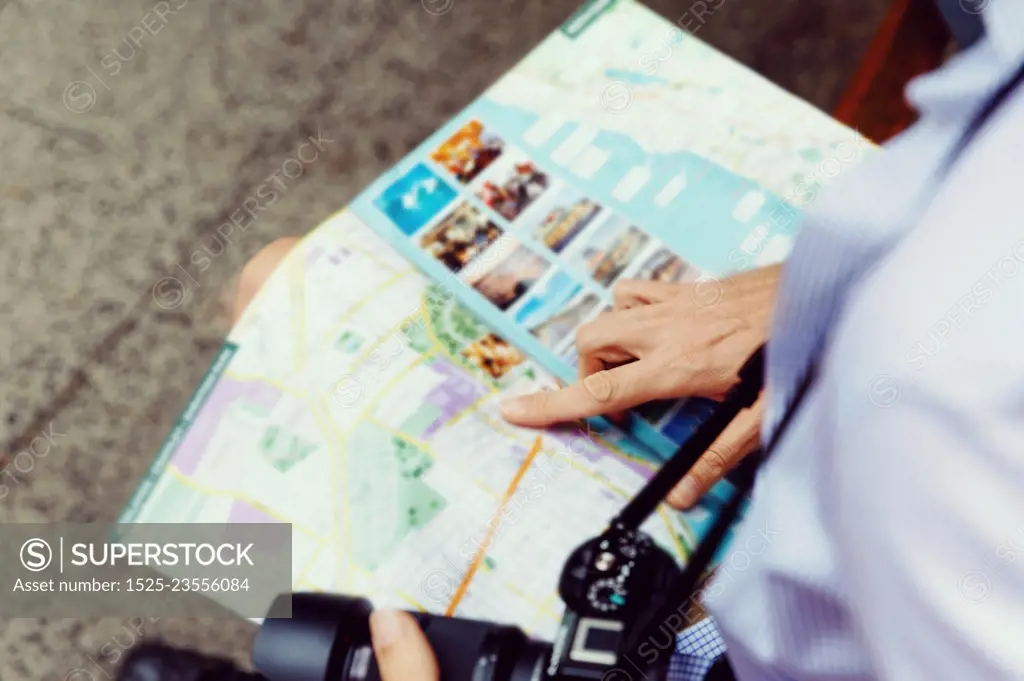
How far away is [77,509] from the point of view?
2.45 ft

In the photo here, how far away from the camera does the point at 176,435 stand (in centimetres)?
47

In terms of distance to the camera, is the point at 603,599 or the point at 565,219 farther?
the point at 565,219

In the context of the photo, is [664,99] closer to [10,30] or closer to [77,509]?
[77,509]

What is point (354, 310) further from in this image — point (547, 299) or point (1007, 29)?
point (1007, 29)

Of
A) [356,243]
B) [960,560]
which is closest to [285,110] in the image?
[356,243]

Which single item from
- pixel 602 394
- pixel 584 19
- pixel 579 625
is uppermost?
pixel 584 19

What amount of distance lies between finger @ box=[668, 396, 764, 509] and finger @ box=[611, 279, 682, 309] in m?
0.08

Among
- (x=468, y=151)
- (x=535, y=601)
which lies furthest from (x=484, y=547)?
(x=468, y=151)

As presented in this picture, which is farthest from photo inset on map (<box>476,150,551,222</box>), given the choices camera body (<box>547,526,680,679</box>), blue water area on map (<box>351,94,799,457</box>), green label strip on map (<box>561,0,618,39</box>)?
camera body (<box>547,526,680,679</box>)

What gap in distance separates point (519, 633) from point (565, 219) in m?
0.25

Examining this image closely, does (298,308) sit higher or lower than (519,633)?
higher

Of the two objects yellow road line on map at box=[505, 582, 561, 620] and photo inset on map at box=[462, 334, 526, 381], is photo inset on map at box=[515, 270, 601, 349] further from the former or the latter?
yellow road line on map at box=[505, 582, 561, 620]

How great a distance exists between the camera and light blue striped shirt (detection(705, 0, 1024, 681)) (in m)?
0.21

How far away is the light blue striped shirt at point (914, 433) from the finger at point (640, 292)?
16 centimetres
